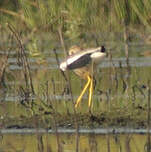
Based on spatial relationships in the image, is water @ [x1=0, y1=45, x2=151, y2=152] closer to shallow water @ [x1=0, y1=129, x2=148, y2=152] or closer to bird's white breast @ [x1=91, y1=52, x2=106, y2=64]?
shallow water @ [x1=0, y1=129, x2=148, y2=152]

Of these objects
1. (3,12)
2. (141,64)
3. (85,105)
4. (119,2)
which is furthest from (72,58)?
(3,12)

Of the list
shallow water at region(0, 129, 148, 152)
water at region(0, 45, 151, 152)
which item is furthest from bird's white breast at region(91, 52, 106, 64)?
shallow water at region(0, 129, 148, 152)

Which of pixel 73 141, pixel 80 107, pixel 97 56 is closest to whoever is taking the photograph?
pixel 73 141

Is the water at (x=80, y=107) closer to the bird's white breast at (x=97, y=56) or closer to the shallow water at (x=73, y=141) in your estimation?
the shallow water at (x=73, y=141)

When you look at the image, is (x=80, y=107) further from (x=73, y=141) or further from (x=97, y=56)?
Result: (x=73, y=141)

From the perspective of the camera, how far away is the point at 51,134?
8.27 meters

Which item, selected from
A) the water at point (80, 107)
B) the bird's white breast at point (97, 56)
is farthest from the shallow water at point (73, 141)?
the bird's white breast at point (97, 56)

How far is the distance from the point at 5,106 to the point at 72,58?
35.9 inches

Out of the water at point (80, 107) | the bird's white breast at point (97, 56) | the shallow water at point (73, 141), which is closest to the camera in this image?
the shallow water at point (73, 141)

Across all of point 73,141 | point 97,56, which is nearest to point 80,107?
point 97,56

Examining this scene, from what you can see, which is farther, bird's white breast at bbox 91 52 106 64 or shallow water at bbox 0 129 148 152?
bird's white breast at bbox 91 52 106 64

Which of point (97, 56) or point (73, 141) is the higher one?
point (97, 56)

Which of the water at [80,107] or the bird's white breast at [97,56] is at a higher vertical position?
the bird's white breast at [97,56]

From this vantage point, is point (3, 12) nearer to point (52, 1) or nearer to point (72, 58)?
point (52, 1)
